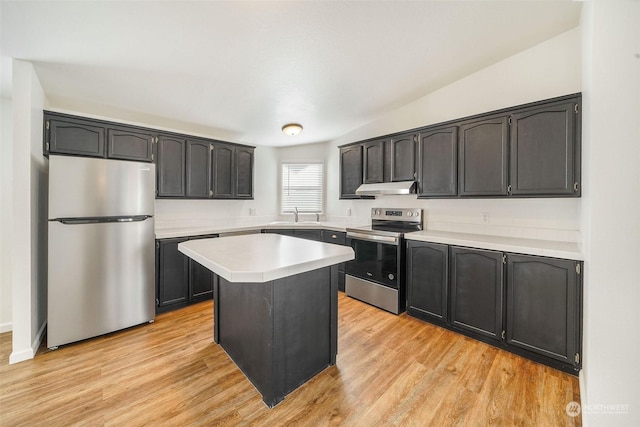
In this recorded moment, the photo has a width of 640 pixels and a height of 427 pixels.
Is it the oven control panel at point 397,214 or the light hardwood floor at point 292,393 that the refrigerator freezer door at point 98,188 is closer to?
the light hardwood floor at point 292,393

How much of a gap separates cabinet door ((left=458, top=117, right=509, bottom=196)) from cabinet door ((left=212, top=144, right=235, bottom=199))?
10.5 ft

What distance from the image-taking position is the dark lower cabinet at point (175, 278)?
9.88ft

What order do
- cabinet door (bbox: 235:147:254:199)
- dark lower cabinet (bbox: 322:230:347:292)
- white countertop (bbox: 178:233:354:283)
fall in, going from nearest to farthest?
white countertop (bbox: 178:233:354:283) → dark lower cabinet (bbox: 322:230:347:292) → cabinet door (bbox: 235:147:254:199)

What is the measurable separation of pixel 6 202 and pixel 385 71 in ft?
13.6

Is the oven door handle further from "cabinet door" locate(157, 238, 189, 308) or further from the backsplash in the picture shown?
"cabinet door" locate(157, 238, 189, 308)

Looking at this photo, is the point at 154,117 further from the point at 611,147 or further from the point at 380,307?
the point at 611,147

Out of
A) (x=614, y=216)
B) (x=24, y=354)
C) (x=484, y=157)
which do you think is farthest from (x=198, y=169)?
(x=614, y=216)

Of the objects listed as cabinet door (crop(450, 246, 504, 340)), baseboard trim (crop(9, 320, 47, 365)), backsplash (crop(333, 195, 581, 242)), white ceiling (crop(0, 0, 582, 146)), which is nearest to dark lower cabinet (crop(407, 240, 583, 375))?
cabinet door (crop(450, 246, 504, 340))

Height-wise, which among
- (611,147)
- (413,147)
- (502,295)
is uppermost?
(413,147)

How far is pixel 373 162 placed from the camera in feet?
12.1

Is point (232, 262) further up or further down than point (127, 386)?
further up

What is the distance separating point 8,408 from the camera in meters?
1.64

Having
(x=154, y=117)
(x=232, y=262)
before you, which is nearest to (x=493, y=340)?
(x=232, y=262)

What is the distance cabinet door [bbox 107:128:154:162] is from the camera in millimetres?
2920
